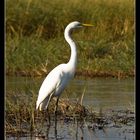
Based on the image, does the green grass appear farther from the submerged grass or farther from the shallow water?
the submerged grass

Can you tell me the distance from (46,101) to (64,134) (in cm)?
120

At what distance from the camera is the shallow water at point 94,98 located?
8352 millimetres

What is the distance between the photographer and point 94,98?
10383 millimetres

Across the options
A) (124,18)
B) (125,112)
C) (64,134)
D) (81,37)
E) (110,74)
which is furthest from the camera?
(124,18)

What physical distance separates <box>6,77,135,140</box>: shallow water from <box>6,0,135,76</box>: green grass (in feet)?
1.92

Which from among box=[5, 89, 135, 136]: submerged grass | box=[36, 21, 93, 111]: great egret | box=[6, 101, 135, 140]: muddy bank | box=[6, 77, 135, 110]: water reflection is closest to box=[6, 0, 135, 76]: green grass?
box=[6, 77, 135, 110]: water reflection

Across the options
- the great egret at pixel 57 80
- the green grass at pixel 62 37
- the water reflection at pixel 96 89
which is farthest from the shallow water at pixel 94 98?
the green grass at pixel 62 37

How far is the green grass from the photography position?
13172 mm

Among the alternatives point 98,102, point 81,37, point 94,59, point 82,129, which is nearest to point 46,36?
point 81,37

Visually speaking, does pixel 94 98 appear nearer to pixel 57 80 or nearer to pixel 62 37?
pixel 57 80

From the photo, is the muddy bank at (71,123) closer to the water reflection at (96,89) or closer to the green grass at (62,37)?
the water reflection at (96,89)

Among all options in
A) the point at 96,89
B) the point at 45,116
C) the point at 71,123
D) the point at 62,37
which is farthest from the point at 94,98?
the point at 62,37

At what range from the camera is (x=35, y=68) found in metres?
12.9

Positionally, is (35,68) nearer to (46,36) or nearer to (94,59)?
(94,59)
